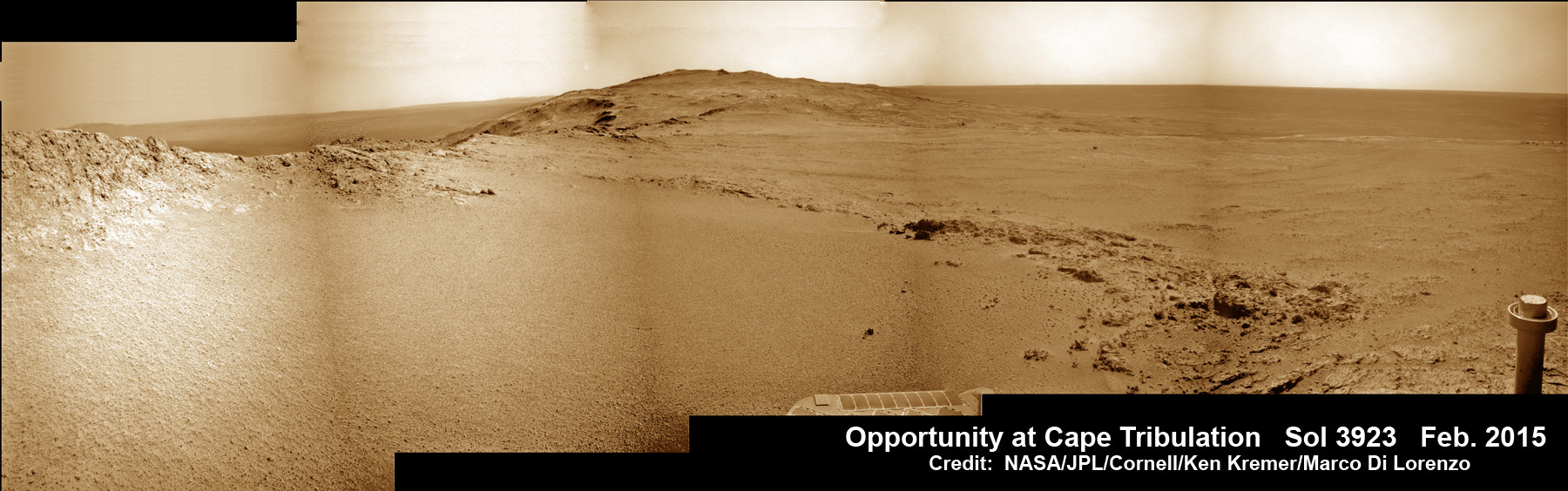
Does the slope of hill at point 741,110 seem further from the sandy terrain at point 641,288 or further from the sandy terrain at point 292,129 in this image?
the sandy terrain at point 292,129

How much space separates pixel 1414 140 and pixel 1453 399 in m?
3.58

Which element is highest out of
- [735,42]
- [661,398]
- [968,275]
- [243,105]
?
[735,42]

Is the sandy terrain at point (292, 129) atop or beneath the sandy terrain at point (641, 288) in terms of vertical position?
atop

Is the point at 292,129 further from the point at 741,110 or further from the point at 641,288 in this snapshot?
the point at 741,110

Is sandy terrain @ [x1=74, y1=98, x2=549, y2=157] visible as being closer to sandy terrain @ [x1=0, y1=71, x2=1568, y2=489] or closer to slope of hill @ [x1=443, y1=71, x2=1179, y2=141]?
sandy terrain @ [x1=0, y1=71, x2=1568, y2=489]

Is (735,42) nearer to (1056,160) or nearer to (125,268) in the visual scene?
(125,268)

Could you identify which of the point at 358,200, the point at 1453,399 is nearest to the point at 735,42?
the point at 358,200

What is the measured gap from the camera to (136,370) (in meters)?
1.50

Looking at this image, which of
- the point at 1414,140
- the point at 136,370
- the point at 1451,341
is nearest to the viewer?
the point at 136,370

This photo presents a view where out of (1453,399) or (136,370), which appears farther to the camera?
(136,370)

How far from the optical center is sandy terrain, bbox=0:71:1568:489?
4.97ft

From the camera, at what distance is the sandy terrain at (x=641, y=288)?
4.97ft

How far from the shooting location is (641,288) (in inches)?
85.5

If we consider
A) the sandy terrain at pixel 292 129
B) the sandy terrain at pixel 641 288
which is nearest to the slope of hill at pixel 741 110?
the sandy terrain at pixel 641 288
